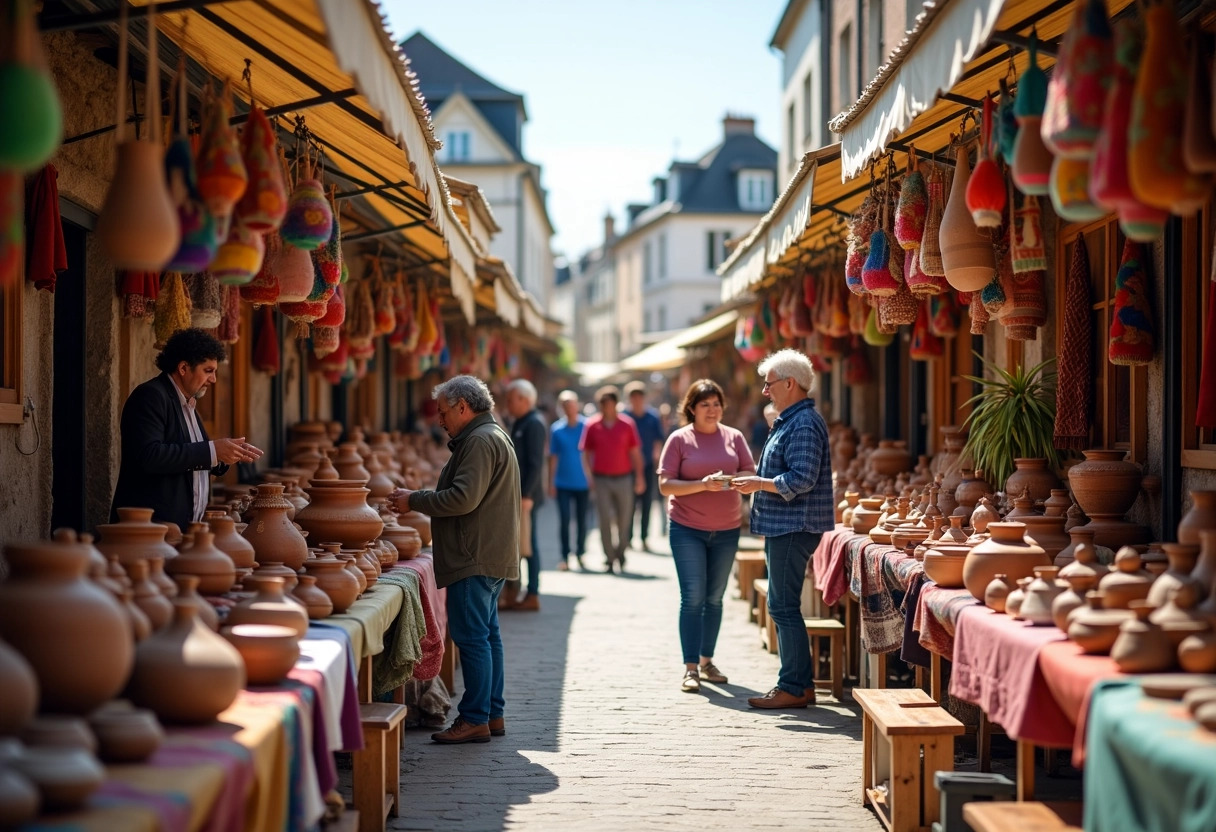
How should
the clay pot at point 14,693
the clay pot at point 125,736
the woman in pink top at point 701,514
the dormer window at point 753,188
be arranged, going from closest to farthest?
the clay pot at point 14,693 < the clay pot at point 125,736 < the woman in pink top at point 701,514 < the dormer window at point 753,188

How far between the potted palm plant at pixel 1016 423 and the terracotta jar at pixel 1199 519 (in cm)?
A: 318

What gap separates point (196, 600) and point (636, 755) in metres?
3.20

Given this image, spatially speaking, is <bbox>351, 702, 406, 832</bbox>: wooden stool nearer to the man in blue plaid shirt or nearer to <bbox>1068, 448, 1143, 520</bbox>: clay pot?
the man in blue plaid shirt

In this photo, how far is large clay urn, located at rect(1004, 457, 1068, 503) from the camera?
690cm

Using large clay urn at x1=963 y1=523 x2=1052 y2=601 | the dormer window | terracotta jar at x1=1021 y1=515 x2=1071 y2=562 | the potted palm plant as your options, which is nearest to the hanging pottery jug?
large clay urn at x1=963 y1=523 x2=1052 y2=601

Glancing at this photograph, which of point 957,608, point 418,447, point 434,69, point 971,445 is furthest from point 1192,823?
point 434,69

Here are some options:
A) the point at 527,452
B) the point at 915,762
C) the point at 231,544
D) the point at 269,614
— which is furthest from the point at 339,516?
the point at 527,452

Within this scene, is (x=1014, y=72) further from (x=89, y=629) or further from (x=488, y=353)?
(x=488, y=353)

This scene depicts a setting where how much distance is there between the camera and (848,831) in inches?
201

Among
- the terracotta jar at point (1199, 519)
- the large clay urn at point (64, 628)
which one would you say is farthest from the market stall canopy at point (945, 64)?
the large clay urn at point (64, 628)

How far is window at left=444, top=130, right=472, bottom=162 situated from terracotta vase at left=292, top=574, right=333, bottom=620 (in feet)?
110

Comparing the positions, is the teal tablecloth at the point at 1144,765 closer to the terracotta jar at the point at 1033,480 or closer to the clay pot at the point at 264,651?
the clay pot at the point at 264,651

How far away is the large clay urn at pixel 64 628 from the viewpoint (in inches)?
115

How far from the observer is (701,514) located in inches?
309
